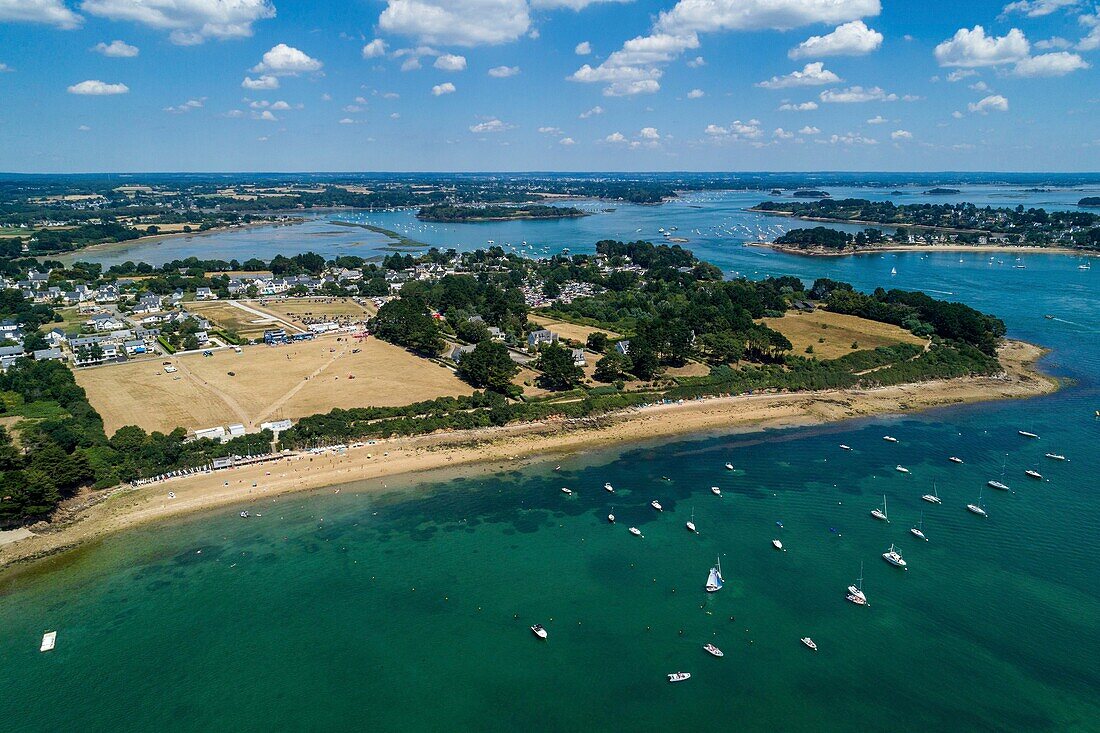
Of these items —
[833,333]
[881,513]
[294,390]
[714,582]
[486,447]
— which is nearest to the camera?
[714,582]

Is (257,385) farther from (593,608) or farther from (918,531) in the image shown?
(918,531)

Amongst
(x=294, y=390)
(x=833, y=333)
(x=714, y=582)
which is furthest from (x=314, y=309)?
(x=714, y=582)

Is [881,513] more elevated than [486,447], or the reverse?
[486,447]

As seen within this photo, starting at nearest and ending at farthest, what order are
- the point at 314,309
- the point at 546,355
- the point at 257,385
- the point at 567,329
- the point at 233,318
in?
the point at 546,355, the point at 257,385, the point at 567,329, the point at 233,318, the point at 314,309

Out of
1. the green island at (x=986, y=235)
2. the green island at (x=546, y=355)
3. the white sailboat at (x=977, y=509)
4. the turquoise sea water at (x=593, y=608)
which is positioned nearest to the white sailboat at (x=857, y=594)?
the turquoise sea water at (x=593, y=608)

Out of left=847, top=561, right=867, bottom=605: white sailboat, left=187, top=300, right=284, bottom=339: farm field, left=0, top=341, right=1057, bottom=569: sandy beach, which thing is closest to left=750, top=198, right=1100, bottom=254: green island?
left=0, top=341, right=1057, bottom=569: sandy beach

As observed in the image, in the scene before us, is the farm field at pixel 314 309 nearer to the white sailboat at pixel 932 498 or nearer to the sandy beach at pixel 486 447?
the sandy beach at pixel 486 447

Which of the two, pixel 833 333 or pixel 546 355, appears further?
pixel 833 333
